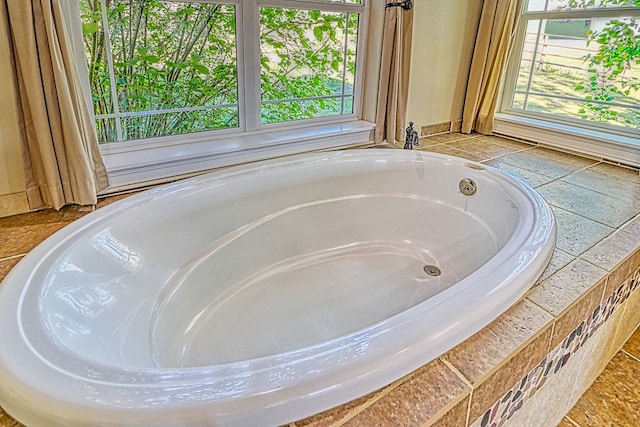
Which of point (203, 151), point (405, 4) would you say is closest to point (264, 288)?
point (203, 151)

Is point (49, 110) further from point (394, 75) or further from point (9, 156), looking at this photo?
point (394, 75)

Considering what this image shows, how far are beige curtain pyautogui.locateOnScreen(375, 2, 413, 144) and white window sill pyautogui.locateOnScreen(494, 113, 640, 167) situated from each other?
848 millimetres

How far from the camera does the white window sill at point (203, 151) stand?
1649 mm

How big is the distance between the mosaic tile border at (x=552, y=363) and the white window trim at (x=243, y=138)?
140cm

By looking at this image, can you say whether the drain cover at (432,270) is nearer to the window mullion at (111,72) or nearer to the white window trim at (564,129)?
the white window trim at (564,129)

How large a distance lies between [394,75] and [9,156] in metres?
1.74

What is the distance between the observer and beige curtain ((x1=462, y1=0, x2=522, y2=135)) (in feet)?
8.14

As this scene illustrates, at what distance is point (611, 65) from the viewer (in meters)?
2.37

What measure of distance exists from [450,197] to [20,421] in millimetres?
1753

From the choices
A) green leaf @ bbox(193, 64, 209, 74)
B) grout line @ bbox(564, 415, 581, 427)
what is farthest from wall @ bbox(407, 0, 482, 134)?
grout line @ bbox(564, 415, 581, 427)

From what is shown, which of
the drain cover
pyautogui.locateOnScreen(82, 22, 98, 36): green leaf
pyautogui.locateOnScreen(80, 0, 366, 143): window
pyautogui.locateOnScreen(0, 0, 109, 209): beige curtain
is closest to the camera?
pyautogui.locateOnScreen(0, 0, 109, 209): beige curtain

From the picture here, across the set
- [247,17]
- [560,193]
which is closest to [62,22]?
[247,17]

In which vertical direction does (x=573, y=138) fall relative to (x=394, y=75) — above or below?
below

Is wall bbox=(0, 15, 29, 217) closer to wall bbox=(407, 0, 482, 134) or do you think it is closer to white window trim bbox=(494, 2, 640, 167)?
wall bbox=(407, 0, 482, 134)
